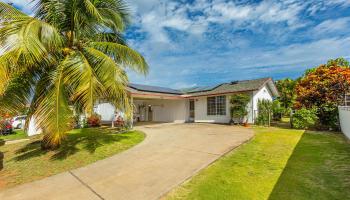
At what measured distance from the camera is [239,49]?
21719mm

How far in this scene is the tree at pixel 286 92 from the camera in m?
21.7

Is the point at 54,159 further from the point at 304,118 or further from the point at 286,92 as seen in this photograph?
the point at 286,92

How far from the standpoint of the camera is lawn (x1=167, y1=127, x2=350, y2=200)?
396cm

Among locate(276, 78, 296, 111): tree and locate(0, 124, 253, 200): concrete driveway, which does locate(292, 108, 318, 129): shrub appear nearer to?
locate(276, 78, 296, 111): tree

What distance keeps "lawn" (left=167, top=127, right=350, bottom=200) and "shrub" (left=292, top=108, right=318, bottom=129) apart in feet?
19.5

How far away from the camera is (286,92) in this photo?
22.6 meters

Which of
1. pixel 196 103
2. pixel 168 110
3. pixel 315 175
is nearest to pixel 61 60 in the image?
pixel 315 175

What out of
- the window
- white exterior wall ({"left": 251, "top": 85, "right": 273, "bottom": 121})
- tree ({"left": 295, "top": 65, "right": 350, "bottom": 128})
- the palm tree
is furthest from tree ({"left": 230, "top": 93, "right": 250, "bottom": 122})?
the palm tree

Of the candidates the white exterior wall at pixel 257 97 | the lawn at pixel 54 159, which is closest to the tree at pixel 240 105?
the white exterior wall at pixel 257 97

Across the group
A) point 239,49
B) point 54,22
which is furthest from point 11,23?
point 239,49

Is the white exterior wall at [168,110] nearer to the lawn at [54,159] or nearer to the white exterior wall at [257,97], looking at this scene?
the white exterior wall at [257,97]

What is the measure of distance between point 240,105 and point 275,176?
11.3 metres

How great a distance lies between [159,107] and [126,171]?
56.9 feet

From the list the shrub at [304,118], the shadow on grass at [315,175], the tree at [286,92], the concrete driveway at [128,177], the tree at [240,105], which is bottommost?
the concrete driveway at [128,177]
